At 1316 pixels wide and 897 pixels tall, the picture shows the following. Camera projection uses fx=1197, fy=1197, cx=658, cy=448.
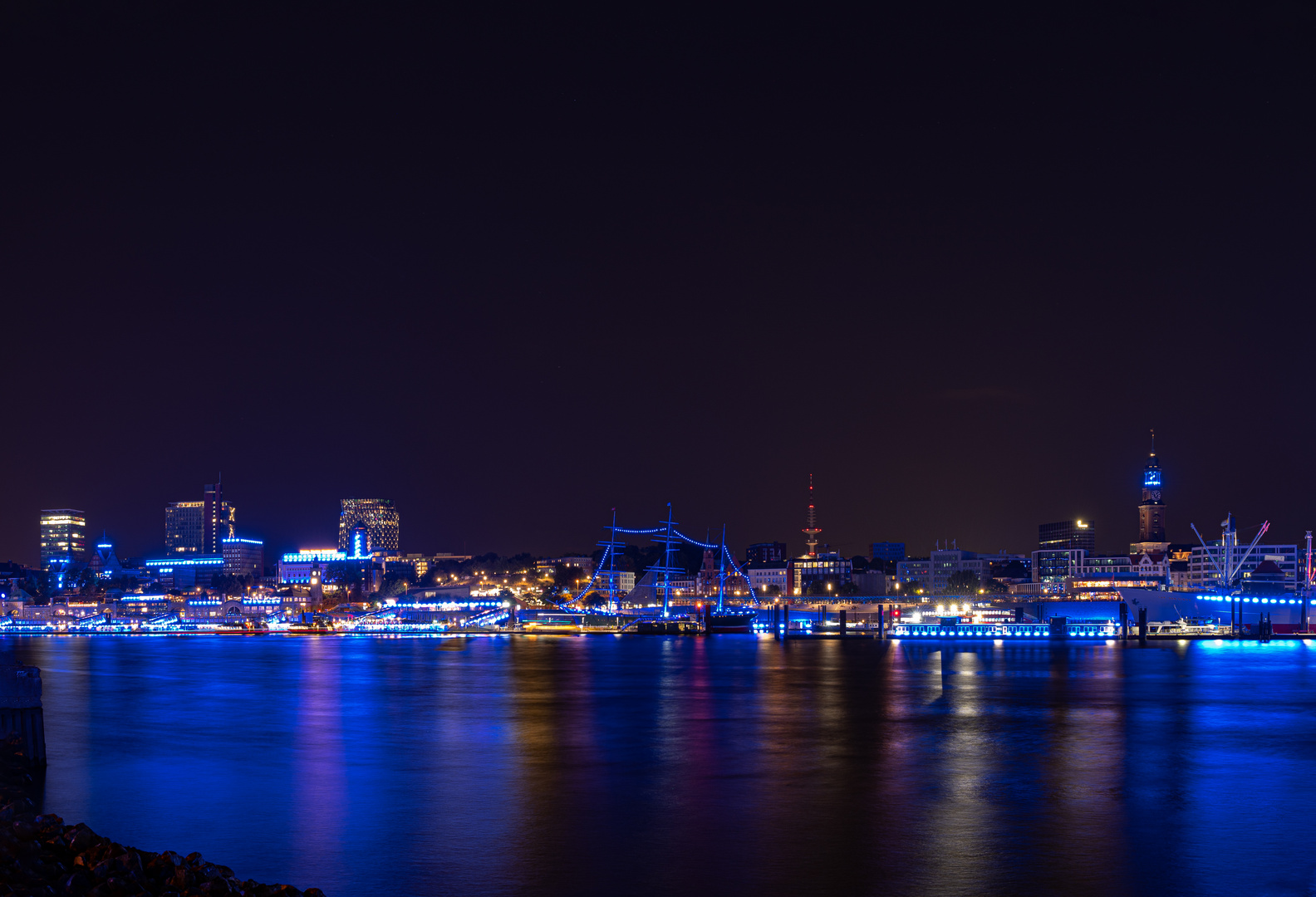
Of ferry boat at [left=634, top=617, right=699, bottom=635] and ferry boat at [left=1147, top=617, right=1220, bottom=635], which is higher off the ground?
ferry boat at [left=1147, top=617, right=1220, bottom=635]

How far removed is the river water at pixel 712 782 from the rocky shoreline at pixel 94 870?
16.6ft

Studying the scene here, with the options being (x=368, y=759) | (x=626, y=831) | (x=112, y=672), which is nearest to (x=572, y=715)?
(x=368, y=759)

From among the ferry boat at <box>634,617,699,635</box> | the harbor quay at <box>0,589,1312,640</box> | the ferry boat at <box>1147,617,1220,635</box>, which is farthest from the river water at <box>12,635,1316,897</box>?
the ferry boat at <box>634,617,699,635</box>

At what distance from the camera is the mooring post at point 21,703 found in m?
27.3

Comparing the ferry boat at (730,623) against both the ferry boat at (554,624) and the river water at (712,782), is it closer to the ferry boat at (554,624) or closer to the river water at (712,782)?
the ferry boat at (554,624)

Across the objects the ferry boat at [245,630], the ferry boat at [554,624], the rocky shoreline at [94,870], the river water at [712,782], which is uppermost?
the rocky shoreline at [94,870]

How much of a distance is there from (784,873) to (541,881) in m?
3.93

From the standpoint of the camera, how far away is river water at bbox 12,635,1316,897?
2005 centimetres

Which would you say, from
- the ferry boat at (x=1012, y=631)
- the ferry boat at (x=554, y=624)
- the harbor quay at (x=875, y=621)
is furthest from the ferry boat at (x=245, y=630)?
the ferry boat at (x=1012, y=631)

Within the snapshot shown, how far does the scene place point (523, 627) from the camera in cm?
16862

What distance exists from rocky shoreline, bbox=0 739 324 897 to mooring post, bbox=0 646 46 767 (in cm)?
1437

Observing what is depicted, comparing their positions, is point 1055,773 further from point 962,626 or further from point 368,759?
point 962,626

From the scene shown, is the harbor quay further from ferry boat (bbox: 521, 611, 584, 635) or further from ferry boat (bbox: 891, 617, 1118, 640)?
ferry boat (bbox: 521, 611, 584, 635)

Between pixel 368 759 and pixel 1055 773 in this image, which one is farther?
pixel 368 759
